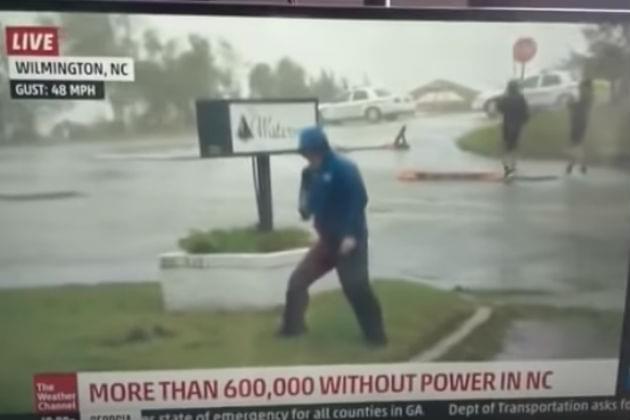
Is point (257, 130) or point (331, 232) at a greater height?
point (257, 130)

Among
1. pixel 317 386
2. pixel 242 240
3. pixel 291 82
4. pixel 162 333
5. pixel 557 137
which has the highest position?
pixel 291 82

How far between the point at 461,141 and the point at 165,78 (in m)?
0.43

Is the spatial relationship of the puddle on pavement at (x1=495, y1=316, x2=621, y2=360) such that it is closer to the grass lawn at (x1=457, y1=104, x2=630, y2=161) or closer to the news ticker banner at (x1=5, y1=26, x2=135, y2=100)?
the grass lawn at (x1=457, y1=104, x2=630, y2=161)

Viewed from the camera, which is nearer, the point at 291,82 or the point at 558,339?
the point at 291,82

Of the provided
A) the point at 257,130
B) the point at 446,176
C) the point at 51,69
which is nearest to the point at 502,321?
the point at 446,176

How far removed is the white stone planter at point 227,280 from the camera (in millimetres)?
1240

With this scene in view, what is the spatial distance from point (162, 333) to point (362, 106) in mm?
429

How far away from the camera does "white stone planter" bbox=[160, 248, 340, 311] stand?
1240 millimetres

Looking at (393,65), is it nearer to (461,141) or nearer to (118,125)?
(461,141)

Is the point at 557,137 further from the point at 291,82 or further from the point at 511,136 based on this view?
the point at 291,82

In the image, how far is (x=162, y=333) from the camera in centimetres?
125

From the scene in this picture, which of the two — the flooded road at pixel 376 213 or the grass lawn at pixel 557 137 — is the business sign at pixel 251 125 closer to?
the flooded road at pixel 376 213

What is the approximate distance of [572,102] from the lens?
1267 millimetres

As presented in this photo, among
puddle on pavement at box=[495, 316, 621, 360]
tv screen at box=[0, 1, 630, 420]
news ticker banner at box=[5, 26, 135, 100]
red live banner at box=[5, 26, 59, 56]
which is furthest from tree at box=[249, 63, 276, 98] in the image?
puddle on pavement at box=[495, 316, 621, 360]
